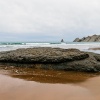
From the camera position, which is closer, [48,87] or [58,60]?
[48,87]

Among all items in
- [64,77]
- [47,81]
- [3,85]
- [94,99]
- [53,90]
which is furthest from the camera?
[64,77]

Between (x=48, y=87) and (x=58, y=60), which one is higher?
(x=58, y=60)

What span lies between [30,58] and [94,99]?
10.6 feet

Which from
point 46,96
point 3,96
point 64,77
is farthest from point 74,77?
point 3,96

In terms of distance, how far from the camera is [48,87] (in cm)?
423

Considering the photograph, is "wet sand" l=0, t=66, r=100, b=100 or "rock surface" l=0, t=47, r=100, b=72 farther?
"rock surface" l=0, t=47, r=100, b=72

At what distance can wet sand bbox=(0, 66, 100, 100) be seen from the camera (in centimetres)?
372

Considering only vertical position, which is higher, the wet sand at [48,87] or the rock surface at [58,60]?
the rock surface at [58,60]

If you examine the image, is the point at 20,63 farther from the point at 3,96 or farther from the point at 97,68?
the point at 3,96

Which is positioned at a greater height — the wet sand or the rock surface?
the rock surface

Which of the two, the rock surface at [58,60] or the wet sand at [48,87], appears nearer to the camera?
the wet sand at [48,87]

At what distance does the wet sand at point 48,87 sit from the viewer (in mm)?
3717

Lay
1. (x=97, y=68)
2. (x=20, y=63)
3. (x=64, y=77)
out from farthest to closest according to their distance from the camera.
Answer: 1. (x=20, y=63)
2. (x=97, y=68)
3. (x=64, y=77)

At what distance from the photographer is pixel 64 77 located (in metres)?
5.22
